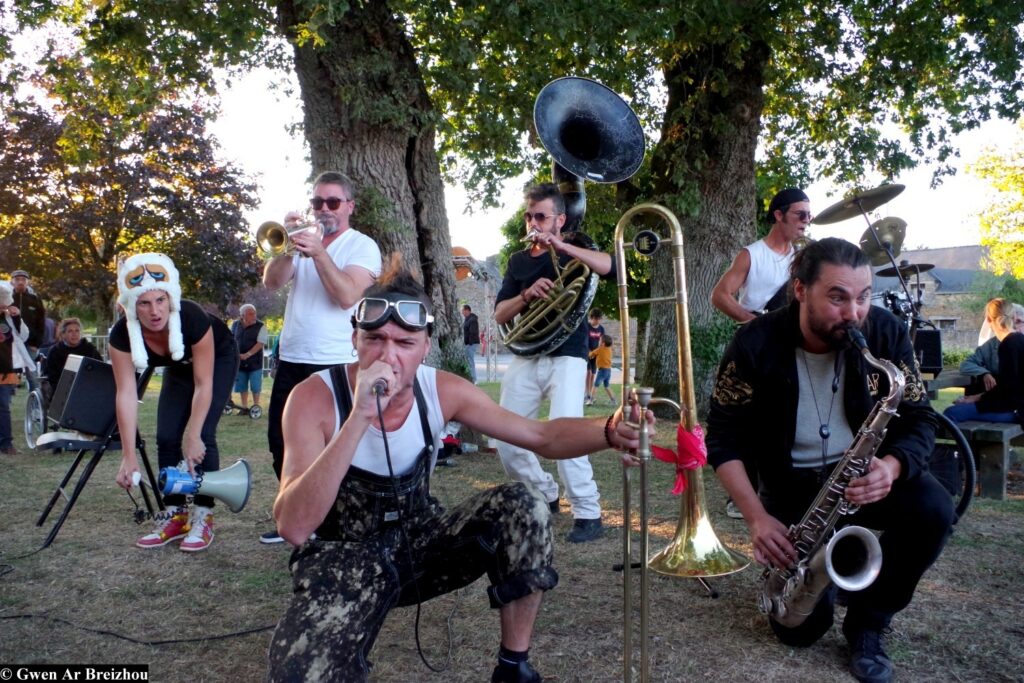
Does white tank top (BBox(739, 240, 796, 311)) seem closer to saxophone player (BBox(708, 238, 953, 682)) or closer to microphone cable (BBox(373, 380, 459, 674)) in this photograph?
saxophone player (BBox(708, 238, 953, 682))

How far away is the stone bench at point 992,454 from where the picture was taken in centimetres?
547

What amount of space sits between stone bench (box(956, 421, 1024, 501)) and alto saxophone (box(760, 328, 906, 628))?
11.1 ft

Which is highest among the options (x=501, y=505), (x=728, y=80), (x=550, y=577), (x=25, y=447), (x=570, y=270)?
(x=728, y=80)

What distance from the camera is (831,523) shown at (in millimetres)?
2729

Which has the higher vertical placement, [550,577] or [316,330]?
[316,330]

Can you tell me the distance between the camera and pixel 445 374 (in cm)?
268

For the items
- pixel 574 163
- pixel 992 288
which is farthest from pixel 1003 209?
pixel 574 163

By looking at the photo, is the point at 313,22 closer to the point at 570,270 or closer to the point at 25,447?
the point at 570,270

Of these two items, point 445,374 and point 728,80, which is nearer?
point 445,374

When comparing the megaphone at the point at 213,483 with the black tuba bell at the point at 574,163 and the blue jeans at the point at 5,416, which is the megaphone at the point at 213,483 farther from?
the blue jeans at the point at 5,416

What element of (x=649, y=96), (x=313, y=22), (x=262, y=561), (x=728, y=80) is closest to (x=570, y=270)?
(x=262, y=561)

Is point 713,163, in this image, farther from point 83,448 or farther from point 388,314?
point 388,314

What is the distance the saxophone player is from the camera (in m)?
2.72

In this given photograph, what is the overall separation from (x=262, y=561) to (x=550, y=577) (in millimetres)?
2290
